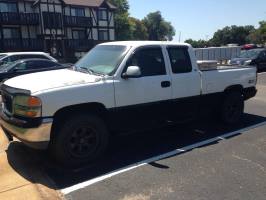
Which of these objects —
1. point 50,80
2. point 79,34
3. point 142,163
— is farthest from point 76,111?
point 79,34

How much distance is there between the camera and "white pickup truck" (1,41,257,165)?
4.56 m

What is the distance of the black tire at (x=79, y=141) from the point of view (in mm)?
4742

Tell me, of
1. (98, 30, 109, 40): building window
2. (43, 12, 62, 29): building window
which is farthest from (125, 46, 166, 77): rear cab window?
(98, 30, 109, 40): building window

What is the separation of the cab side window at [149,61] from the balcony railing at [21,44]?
109 ft

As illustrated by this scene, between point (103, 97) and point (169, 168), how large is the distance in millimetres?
1490

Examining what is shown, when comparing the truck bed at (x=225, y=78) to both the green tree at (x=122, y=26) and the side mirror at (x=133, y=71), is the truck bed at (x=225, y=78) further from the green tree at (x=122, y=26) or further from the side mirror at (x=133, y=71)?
the green tree at (x=122, y=26)

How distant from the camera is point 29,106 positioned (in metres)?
4.46

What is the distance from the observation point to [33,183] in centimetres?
435

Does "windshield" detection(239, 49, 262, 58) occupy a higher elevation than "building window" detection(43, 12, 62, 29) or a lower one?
lower

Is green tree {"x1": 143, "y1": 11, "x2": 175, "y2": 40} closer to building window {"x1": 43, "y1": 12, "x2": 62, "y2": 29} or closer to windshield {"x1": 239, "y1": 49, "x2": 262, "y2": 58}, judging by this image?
building window {"x1": 43, "y1": 12, "x2": 62, "y2": 29}

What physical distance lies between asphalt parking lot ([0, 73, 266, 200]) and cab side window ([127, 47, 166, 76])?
1.37m

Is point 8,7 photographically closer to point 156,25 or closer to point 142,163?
point 142,163

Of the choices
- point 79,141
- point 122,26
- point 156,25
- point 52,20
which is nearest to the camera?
point 79,141

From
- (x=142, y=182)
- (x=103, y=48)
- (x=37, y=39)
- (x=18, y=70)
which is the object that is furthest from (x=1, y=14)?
(x=142, y=182)
